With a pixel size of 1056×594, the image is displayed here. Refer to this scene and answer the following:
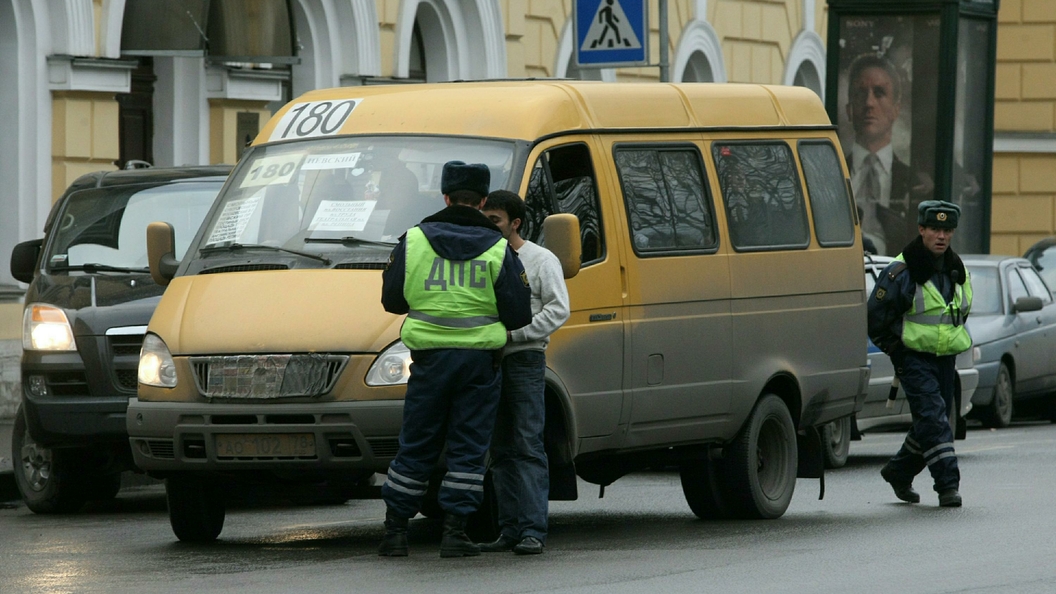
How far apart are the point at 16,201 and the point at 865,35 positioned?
962 centimetres

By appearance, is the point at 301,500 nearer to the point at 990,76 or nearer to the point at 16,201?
the point at 16,201

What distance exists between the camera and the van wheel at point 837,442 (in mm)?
14742

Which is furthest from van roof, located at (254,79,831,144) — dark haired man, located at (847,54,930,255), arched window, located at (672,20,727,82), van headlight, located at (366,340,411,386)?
Answer: arched window, located at (672,20,727,82)

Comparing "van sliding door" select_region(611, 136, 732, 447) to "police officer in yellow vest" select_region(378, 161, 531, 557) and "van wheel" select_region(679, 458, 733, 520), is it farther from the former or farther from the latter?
"police officer in yellow vest" select_region(378, 161, 531, 557)

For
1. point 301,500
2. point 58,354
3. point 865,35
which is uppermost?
point 865,35

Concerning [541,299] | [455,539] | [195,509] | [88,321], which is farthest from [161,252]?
[455,539]

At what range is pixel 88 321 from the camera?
462 inches

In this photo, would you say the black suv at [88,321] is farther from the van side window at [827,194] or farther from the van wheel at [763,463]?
the van side window at [827,194]

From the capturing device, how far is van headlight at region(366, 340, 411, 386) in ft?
29.9

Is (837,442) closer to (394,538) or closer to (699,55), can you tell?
(394,538)

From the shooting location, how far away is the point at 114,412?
37.8 ft

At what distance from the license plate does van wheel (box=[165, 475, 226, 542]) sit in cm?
66

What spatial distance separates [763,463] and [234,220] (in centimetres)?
318

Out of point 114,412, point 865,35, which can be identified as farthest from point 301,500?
point 865,35
